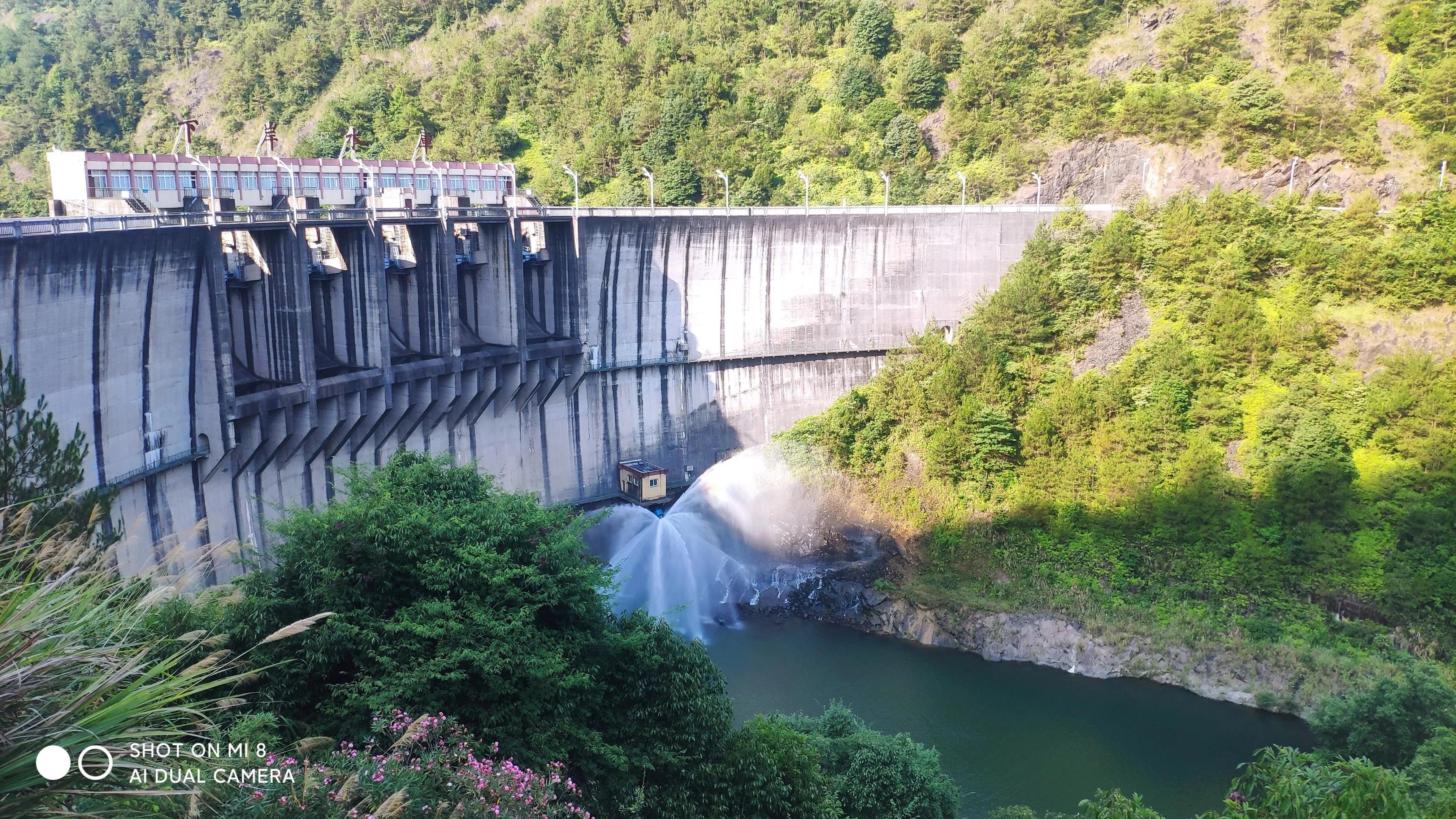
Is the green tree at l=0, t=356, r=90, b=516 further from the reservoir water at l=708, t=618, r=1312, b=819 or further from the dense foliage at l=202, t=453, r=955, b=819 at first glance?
the reservoir water at l=708, t=618, r=1312, b=819

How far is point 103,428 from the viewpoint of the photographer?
20.8m

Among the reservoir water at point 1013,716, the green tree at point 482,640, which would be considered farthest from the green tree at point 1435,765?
the green tree at point 482,640

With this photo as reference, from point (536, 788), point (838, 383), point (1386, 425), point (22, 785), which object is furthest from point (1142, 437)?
point (22, 785)

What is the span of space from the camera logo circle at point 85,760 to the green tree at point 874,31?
5215 cm

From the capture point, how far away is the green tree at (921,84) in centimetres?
4959

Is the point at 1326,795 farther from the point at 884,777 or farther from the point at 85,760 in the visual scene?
the point at 85,760

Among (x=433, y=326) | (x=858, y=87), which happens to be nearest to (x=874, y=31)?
(x=858, y=87)

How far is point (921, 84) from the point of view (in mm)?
49625

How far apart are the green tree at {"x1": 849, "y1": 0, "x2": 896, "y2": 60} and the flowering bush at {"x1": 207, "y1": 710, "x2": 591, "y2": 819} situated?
4705cm

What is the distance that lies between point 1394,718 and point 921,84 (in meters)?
35.5

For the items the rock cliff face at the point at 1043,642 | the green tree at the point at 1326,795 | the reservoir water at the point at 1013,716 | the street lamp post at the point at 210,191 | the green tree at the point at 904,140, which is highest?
the green tree at the point at 904,140

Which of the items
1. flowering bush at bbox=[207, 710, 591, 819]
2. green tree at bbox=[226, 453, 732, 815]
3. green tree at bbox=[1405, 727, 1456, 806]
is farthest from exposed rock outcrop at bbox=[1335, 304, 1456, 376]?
flowering bush at bbox=[207, 710, 591, 819]

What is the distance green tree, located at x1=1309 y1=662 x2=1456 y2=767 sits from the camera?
20.3 metres

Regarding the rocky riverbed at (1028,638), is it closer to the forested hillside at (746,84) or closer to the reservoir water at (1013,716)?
the reservoir water at (1013,716)
